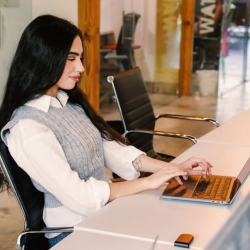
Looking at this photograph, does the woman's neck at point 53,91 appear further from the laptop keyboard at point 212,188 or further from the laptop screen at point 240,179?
the laptop screen at point 240,179

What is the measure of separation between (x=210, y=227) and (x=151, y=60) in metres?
4.77

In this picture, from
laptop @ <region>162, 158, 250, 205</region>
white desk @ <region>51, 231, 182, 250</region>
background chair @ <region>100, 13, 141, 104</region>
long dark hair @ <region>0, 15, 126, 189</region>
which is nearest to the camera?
white desk @ <region>51, 231, 182, 250</region>

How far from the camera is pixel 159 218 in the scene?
130 cm

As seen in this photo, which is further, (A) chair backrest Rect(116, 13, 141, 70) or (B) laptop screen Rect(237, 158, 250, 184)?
(A) chair backrest Rect(116, 13, 141, 70)

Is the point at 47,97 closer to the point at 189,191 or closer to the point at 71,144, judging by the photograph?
the point at 71,144

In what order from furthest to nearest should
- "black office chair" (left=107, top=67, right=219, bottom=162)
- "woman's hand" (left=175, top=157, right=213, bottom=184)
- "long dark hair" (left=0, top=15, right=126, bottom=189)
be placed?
"black office chair" (left=107, top=67, right=219, bottom=162), "woman's hand" (left=175, top=157, right=213, bottom=184), "long dark hair" (left=0, top=15, right=126, bottom=189)

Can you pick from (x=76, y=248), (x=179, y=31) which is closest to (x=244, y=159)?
(x=76, y=248)

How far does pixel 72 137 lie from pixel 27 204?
276 millimetres

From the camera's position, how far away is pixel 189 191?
147cm

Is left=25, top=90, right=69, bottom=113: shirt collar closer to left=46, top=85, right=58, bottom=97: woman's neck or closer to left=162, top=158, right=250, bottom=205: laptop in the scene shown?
left=46, top=85, right=58, bottom=97: woman's neck

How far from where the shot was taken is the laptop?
4.60ft

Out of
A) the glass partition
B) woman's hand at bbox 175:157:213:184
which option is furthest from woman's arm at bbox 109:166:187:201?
the glass partition

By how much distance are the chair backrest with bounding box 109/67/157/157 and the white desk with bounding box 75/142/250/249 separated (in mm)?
1103

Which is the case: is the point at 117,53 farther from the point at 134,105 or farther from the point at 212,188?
the point at 212,188
